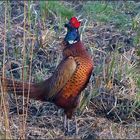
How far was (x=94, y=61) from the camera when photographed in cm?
631

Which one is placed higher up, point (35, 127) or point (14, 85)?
point (14, 85)

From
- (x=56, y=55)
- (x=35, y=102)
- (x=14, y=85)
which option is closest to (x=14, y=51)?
(x=56, y=55)

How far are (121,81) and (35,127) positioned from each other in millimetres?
1157

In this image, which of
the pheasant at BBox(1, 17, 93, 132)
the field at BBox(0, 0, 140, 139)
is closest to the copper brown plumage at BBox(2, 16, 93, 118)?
the pheasant at BBox(1, 17, 93, 132)

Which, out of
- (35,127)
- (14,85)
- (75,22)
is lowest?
(35,127)

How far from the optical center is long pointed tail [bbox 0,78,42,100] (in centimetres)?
511

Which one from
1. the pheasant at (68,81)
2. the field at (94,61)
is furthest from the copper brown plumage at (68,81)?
the field at (94,61)

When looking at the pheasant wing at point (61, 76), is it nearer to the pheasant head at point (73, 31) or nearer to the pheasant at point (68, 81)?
the pheasant at point (68, 81)

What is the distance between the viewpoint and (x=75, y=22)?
519 cm

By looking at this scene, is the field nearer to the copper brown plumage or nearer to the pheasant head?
the copper brown plumage

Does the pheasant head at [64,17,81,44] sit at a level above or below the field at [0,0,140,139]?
above

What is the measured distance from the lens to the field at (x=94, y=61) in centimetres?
505

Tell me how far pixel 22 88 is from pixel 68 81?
40 cm

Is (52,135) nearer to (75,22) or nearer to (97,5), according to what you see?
(75,22)
